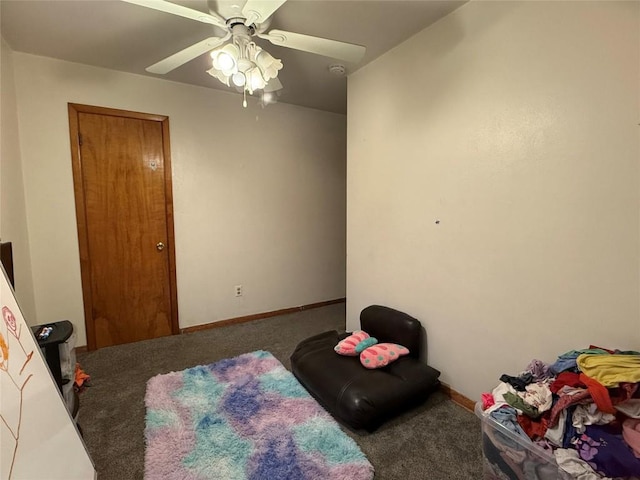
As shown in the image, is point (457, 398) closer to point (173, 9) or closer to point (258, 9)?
point (258, 9)

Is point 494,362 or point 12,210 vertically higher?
point 12,210

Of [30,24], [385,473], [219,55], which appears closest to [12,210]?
[30,24]

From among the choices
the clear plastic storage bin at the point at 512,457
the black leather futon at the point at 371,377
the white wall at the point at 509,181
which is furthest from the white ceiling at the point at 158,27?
the clear plastic storage bin at the point at 512,457

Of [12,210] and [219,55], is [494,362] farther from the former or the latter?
[12,210]

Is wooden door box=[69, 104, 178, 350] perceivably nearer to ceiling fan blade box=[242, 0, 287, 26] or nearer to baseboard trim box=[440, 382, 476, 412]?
ceiling fan blade box=[242, 0, 287, 26]

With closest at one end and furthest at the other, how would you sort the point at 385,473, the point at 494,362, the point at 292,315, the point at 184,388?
1. the point at 385,473
2. the point at 494,362
3. the point at 184,388
4. the point at 292,315

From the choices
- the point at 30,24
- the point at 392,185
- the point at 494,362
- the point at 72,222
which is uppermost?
the point at 30,24

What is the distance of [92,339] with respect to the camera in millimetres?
2930

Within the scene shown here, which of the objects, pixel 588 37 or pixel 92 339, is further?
pixel 92 339

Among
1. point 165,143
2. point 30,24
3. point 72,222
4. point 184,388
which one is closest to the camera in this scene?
point 30,24

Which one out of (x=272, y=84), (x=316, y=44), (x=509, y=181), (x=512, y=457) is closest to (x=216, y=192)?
(x=272, y=84)

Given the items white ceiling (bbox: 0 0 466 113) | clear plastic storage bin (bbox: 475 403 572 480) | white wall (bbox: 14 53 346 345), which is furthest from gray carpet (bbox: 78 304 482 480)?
white ceiling (bbox: 0 0 466 113)

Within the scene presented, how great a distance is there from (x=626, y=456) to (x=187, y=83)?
3860 millimetres

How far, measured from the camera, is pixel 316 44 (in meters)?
1.70
